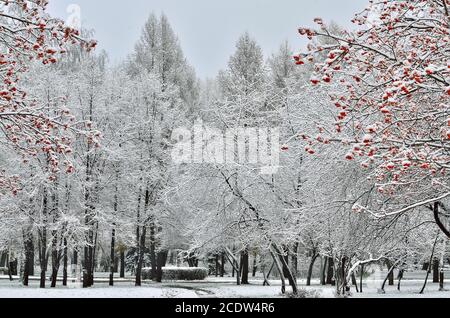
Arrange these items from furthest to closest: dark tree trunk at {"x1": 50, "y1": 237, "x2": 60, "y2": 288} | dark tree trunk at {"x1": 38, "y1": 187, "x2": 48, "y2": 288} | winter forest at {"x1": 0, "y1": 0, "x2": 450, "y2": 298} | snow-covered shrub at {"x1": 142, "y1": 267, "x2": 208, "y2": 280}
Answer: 1. snow-covered shrub at {"x1": 142, "y1": 267, "x2": 208, "y2": 280}
2. dark tree trunk at {"x1": 50, "y1": 237, "x2": 60, "y2": 288}
3. dark tree trunk at {"x1": 38, "y1": 187, "x2": 48, "y2": 288}
4. winter forest at {"x1": 0, "y1": 0, "x2": 450, "y2": 298}

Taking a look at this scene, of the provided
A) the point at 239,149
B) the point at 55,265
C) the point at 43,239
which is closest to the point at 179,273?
the point at 55,265

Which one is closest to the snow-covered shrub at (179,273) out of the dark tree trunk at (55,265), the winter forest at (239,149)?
the winter forest at (239,149)

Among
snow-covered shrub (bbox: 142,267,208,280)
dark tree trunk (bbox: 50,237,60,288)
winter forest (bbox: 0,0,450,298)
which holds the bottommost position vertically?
snow-covered shrub (bbox: 142,267,208,280)

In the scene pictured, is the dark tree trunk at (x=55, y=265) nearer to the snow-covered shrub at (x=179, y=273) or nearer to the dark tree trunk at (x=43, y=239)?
the dark tree trunk at (x=43, y=239)

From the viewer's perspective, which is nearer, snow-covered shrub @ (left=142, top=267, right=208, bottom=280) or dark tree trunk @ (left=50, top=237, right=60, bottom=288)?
dark tree trunk @ (left=50, top=237, right=60, bottom=288)

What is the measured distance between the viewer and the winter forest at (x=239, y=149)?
5.43m

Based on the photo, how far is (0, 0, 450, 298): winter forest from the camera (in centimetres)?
543

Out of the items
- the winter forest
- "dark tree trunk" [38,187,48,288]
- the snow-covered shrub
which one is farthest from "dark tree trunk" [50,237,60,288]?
the snow-covered shrub

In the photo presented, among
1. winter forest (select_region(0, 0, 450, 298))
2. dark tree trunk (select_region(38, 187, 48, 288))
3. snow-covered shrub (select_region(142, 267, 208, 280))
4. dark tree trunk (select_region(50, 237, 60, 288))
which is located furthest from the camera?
snow-covered shrub (select_region(142, 267, 208, 280))

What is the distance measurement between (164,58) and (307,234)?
46.1 ft

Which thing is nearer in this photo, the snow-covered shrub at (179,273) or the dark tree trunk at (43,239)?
the dark tree trunk at (43,239)

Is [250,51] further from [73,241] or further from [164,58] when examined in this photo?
[73,241]

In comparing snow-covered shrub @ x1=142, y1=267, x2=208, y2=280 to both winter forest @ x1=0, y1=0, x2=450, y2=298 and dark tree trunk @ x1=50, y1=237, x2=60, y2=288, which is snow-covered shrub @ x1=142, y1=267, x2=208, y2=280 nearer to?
winter forest @ x1=0, y1=0, x2=450, y2=298

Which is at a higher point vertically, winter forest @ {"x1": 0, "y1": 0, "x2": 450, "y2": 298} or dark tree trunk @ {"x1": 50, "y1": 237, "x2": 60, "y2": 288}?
winter forest @ {"x1": 0, "y1": 0, "x2": 450, "y2": 298}
